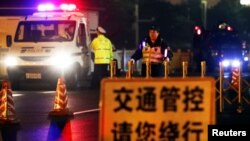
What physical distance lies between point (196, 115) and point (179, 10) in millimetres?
77040

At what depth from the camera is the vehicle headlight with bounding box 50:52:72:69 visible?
963 inches

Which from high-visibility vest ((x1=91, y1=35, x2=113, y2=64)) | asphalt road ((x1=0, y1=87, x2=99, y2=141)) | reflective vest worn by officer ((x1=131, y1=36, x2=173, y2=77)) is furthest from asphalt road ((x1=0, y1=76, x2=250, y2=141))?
reflective vest worn by officer ((x1=131, y1=36, x2=173, y2=77))

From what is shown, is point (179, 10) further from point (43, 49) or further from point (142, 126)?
point (142, 126)

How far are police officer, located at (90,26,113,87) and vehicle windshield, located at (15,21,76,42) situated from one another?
1.07m

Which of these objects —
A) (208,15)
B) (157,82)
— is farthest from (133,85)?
(208,15)

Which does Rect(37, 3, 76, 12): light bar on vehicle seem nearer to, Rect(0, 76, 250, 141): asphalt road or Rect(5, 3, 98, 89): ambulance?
Rect(5, 3, 98, 89): ambulance

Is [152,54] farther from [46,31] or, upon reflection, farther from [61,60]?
[46,31]

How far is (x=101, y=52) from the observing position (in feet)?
79.0

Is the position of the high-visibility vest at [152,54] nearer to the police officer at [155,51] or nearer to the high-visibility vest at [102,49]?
the police officer at [155,51]

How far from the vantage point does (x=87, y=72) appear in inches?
1026

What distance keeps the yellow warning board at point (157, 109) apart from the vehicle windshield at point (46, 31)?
1761 centimetres

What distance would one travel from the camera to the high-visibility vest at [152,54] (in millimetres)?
17172

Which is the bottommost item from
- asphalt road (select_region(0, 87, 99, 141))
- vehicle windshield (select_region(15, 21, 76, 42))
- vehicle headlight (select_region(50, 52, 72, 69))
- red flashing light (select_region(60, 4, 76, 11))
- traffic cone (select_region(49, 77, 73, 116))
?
asphalt road (select_region(0, 87, 99, 141))

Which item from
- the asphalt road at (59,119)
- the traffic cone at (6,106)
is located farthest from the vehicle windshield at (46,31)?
the traffic cone at (6,106)
